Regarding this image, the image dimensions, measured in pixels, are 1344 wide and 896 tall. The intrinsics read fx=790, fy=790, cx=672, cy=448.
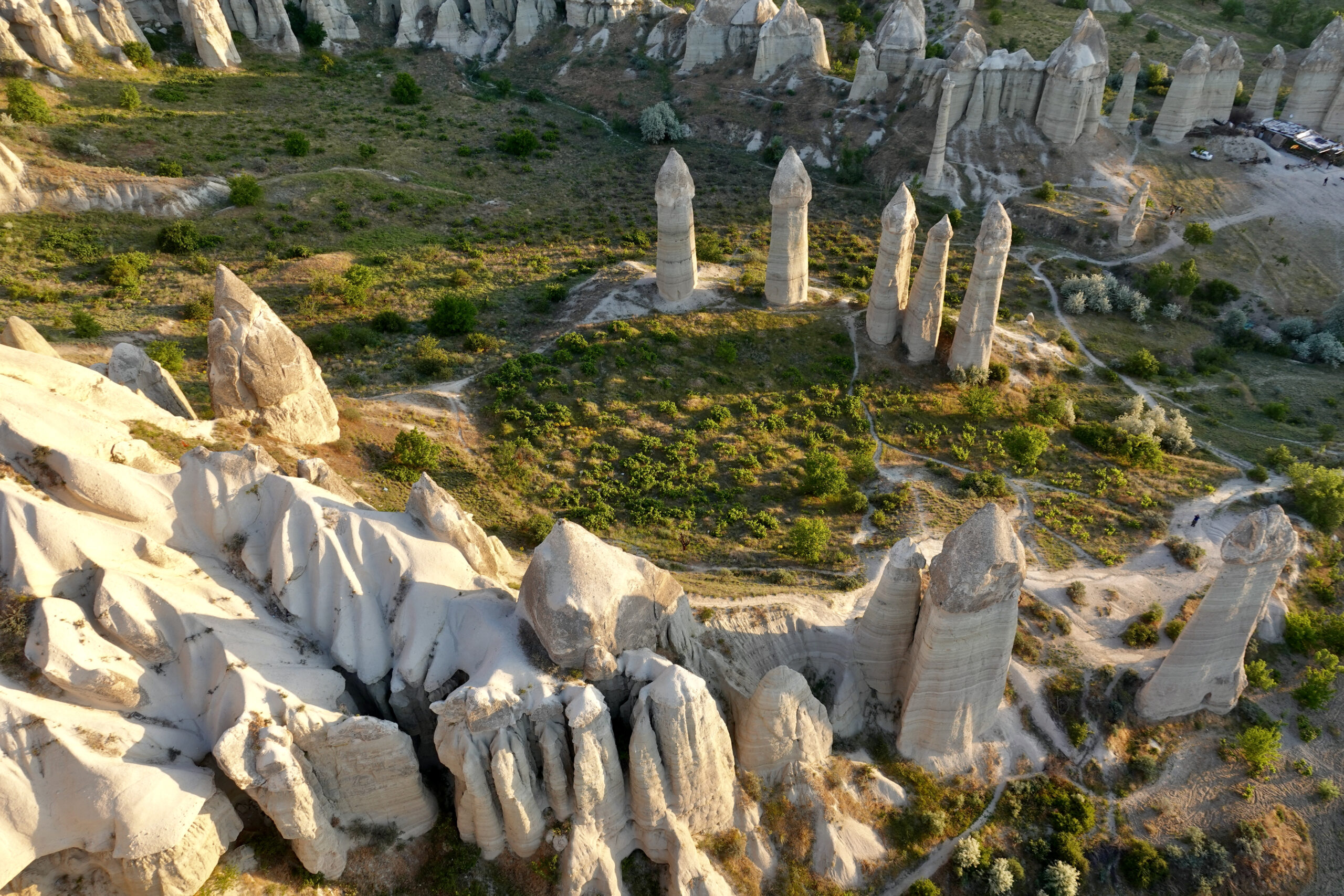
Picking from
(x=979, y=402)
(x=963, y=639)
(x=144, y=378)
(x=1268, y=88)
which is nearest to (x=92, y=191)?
(x=144, y=378)

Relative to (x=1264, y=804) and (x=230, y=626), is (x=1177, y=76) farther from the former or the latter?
(x=230, y=626)

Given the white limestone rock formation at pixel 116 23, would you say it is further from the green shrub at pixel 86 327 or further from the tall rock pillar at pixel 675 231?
the tall rock pillar at pixel 675 231

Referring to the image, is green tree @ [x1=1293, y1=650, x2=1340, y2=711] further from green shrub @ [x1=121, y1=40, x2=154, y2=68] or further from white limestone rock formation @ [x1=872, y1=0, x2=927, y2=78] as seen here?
green shrub @ [x1=121, y1=40, x2=154, y2=68]

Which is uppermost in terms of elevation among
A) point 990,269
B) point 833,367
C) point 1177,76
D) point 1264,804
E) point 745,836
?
point 1177,76

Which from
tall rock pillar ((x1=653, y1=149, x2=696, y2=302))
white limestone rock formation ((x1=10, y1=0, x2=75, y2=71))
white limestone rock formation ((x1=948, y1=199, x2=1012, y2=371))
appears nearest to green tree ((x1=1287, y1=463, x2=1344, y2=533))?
white limestone rock formation ((x1=948, y1=199, x2=1012, y2=371))

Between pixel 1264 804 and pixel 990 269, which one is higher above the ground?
pixel 990 269

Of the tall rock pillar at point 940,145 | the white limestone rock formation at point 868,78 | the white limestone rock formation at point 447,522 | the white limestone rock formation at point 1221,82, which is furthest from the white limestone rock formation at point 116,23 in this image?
the white limestone rock formation at point 1221,82

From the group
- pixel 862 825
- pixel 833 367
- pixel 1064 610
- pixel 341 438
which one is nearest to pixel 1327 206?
pixel 833 367
